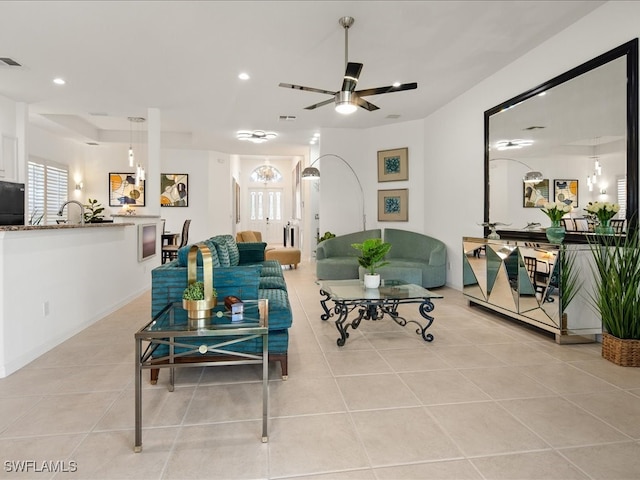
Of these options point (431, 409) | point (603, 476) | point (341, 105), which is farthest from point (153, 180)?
point (603, 476)

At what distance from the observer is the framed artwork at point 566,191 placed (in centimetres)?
338

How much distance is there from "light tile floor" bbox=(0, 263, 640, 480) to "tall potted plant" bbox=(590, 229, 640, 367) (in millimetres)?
139

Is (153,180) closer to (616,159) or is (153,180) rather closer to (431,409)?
(431,409)

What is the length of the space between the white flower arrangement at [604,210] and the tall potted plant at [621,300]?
0.19 metres

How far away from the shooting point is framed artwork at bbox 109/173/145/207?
9.39 meters

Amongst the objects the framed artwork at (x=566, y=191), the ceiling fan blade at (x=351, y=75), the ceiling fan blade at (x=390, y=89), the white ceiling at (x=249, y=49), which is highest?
the white ceiling at (x=249, y=49)

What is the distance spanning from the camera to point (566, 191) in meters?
3.46

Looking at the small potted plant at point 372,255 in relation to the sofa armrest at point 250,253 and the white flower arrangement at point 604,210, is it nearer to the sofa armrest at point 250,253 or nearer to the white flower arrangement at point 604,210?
the white flower arrangement at point 604,210

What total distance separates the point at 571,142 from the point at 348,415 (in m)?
3.24

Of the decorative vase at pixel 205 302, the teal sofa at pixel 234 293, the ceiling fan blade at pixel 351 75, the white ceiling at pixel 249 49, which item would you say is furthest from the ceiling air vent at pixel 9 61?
the decorative vase at pixel 205 302

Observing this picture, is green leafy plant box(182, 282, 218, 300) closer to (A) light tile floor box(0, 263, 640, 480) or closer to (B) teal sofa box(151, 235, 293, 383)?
(B) teal sofa box(151, 235, 293, 383)

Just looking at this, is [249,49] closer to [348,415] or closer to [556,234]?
[556,234]

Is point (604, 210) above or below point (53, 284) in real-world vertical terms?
above

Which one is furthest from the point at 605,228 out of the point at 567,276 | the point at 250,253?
the point at 250,253
